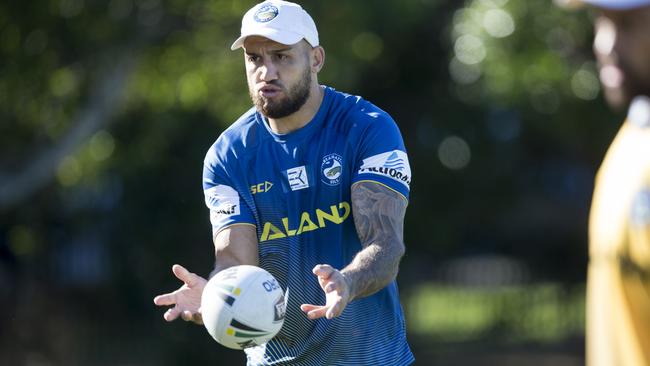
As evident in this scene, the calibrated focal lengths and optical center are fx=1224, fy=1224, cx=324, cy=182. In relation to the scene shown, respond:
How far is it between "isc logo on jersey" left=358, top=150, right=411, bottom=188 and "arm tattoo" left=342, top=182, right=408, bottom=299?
3.1 inches

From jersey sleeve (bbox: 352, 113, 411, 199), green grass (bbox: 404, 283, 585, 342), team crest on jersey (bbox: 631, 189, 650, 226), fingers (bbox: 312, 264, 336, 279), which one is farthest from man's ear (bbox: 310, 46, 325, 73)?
green grass (bbox: 404, 283, 585, 342)

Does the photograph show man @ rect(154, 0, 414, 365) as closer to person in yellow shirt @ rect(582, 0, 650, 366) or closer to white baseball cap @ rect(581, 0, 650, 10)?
person in yellow shirt @ rect(582, 0, 650, 366)

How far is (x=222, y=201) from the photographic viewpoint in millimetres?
6344

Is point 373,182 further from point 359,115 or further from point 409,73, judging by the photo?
point 409,73

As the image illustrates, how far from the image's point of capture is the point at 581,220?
2014cm

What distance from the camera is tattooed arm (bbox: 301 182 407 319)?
5.20 meters

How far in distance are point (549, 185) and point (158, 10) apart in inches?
→ 333

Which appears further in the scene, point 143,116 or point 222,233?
point 143,116

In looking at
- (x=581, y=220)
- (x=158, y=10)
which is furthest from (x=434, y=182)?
(x=158, y=10)

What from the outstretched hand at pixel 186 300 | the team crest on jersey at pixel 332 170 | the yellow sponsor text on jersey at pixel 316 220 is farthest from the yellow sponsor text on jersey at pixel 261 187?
the outstretched hand at pixel 186 300

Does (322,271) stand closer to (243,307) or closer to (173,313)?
(243,307)

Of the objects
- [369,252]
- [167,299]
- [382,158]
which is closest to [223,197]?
[167,299]

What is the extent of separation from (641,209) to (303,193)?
2.81 m

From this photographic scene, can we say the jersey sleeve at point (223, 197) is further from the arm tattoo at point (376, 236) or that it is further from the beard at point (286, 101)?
the arm tattoo at point (376, 236)
